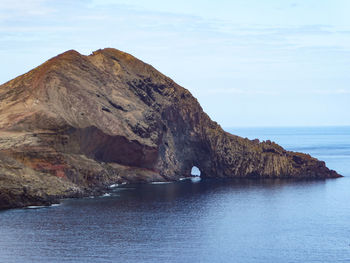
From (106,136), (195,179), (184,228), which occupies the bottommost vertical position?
(184,228)

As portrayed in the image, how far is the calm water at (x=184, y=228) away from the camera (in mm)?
92062

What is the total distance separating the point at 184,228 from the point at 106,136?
56444mm

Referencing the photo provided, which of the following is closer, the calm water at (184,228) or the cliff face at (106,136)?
the calm water at (184,228)

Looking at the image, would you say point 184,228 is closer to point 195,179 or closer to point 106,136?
point 106,136

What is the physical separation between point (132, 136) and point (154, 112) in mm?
14723

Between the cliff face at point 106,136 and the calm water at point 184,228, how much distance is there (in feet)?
27.8

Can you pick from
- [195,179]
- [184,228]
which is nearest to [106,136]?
[195,179]

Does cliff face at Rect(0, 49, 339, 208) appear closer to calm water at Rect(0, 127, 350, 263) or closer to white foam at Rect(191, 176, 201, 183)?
white foam at Rect(191, 176, 201, 183)

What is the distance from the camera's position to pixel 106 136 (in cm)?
16175

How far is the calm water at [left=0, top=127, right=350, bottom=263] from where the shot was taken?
9206 centimetres

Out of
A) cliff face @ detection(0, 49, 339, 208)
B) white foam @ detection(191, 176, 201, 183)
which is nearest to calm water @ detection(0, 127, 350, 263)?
cliff face @ detection(0, 49, 339, 208)

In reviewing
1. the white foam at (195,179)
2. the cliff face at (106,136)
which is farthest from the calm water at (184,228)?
the white foam at (195,179)

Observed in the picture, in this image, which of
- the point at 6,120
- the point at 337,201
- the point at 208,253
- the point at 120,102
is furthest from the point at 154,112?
the point at 208,253

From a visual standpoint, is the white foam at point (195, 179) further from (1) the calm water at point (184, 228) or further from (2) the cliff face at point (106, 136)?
(1) the calm water at point (184, 228)
